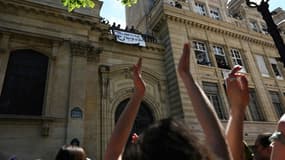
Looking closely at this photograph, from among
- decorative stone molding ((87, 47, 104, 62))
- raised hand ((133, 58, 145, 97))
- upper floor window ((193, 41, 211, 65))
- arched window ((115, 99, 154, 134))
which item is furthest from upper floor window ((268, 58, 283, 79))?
raised hand ((133, 58, 145, 97))

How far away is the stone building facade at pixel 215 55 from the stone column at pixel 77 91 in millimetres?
5983

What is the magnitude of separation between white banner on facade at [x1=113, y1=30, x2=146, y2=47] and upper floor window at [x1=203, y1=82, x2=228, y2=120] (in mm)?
5734

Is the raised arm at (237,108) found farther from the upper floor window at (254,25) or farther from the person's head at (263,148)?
the upper floor window at (254,25)

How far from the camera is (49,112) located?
941 centimetres

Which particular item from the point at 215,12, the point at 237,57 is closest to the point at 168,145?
the point at 237,57

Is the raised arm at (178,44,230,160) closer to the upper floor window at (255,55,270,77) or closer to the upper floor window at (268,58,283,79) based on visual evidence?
the upper floor window at (255,55,270,77)

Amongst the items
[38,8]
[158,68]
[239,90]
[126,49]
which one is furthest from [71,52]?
[239,90]

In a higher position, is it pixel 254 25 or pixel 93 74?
pixel 254 25

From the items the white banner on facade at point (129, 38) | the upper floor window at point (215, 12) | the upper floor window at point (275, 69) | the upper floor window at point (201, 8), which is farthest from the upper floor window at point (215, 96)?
the upper floor window at point (275, 69)

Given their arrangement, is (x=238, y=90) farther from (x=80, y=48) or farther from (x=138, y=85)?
(x=80, y=48)

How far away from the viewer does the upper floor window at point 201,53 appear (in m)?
15.5

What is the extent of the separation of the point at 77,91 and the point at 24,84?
2.56 meters

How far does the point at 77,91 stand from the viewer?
33.6ft

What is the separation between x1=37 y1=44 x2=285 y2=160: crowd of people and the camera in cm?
90
